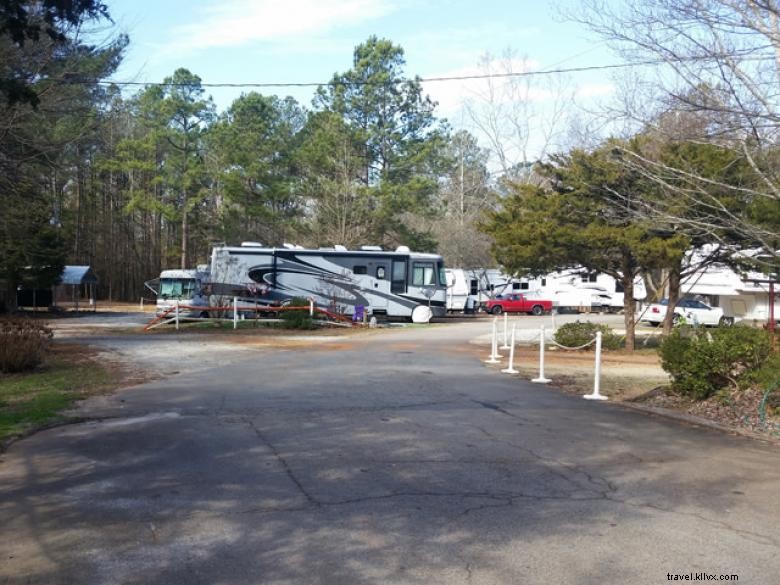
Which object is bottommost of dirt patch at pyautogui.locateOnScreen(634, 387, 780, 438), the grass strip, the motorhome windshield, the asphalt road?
the grass strip

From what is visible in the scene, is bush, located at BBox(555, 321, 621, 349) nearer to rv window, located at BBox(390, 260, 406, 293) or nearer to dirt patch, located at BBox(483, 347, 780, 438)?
dirt patch, located at BBox(483, 347, 780, 438)

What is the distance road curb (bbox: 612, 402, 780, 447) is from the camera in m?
9.67

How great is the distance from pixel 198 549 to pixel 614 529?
9.75 feet

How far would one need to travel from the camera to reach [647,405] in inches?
485

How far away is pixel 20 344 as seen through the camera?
15289 millimetres

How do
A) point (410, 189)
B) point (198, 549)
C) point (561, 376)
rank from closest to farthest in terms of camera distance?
point (198, 549) → point (561, 376) → point (410, 189)

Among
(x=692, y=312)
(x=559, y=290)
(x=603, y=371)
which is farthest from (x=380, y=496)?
(x=559, y=290)

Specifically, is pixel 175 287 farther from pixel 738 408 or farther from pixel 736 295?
pixel 738 408

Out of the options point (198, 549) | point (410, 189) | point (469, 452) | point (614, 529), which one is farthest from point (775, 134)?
point (410, 189)

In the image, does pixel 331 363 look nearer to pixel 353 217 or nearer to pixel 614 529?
pixel 614 529

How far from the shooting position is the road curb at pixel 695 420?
9.67 m

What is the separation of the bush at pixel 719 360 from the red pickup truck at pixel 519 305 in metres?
36.5

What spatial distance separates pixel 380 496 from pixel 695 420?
5972 mm

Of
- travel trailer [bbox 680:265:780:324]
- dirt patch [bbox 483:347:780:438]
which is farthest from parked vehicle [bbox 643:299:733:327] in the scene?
dirt patch [bbox 483:347:780:438]
